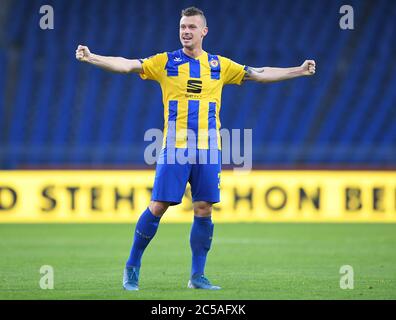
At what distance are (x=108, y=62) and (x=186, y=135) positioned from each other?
82 centimetres

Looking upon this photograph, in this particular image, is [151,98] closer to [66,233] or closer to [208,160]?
[66,233]

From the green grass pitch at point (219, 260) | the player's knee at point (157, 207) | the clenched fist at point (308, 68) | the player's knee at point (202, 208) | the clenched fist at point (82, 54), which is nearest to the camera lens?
the clenched fist at point (82, 54)

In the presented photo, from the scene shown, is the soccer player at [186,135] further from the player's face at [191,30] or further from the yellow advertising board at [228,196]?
the yellow advertising board at [228,196]

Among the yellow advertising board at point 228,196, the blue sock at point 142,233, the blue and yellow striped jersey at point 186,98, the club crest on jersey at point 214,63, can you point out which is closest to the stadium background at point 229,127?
the yellow advertising board at point 228,196

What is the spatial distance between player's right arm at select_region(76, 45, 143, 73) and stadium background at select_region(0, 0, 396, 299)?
1.92 m

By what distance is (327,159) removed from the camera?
18219mm

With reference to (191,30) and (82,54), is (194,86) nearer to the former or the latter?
(191,30)

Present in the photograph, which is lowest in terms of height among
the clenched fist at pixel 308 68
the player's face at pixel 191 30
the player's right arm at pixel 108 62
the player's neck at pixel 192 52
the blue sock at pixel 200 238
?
the blue sock at pixel 200 238

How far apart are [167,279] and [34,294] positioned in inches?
56.8

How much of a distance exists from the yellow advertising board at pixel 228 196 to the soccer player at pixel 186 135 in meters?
8.11

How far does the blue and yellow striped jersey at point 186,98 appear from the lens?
6.84 meters

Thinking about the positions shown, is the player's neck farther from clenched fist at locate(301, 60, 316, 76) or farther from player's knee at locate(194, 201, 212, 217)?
player's knee at locate(194, 201, 212, 217)

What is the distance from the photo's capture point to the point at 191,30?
681 cm
